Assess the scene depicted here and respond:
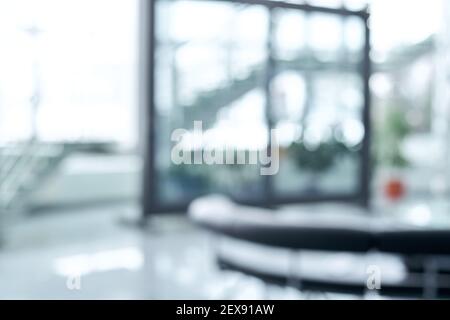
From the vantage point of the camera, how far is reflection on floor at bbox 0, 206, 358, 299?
8.44ft

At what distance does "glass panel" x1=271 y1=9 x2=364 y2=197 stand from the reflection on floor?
135 cm

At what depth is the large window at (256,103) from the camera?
4320 millimetres

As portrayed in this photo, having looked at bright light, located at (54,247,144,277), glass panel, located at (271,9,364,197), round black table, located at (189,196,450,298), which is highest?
glass panel, located at (271,9,364,197)

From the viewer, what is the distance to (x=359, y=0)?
4.26 ft

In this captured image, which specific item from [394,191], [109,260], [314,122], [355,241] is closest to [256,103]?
[314,122]

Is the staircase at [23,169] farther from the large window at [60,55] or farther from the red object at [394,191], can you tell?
the red object at [394,191]

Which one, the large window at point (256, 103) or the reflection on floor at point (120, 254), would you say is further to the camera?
the large window at point (256, 103)

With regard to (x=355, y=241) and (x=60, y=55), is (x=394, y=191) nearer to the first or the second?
(x=355, y=241)

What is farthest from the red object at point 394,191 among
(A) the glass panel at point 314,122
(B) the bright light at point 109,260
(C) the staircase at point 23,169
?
(C) the staircase at point 23,169

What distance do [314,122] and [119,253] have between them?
260 cm

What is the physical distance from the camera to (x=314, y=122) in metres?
5.33

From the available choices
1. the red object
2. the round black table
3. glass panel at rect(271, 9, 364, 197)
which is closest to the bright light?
the round black table

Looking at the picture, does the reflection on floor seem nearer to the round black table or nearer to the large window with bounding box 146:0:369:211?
the round black table

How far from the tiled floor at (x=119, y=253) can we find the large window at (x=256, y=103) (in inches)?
20.9
